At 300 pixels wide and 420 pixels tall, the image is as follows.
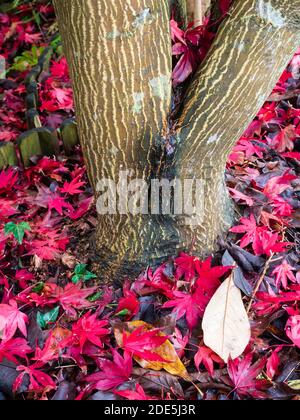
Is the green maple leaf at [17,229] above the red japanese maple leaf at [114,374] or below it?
above

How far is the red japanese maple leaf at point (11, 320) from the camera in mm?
1446

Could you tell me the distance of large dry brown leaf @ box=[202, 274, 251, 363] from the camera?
54.6 inches

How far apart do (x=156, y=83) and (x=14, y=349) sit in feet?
2.93

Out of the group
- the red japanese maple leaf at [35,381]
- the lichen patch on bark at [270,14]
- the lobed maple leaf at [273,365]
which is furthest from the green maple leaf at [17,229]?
the lichen patch on bark at [270,14]

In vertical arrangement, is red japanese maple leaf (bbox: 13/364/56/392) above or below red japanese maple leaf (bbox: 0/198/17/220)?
below

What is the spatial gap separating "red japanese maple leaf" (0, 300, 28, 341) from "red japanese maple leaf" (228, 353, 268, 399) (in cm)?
65

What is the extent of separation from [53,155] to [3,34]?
157cm

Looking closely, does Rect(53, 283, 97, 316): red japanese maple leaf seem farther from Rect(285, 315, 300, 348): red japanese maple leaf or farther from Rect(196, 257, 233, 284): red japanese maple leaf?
Rect(285, 315, 300, 348): red japanese maple leaf

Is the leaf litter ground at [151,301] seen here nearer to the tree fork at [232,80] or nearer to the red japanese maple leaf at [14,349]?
the red japanese maple leaf at [14,349]

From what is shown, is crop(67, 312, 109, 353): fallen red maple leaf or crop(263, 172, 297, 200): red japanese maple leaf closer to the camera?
crop(67, 312, 109, 353): fallen red maple leaf

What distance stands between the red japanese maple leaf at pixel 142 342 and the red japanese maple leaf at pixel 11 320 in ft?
1.09

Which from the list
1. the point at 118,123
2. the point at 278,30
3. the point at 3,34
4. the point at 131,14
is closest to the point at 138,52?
the point at 131,14

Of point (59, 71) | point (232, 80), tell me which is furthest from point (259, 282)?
point (59, 71)

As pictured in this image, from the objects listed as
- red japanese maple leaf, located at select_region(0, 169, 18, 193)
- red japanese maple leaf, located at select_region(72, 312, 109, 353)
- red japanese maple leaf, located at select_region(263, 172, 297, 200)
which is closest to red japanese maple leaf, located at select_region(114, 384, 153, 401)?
red japanese maple leaf, located at select_region(72, 312, 109, 353)
